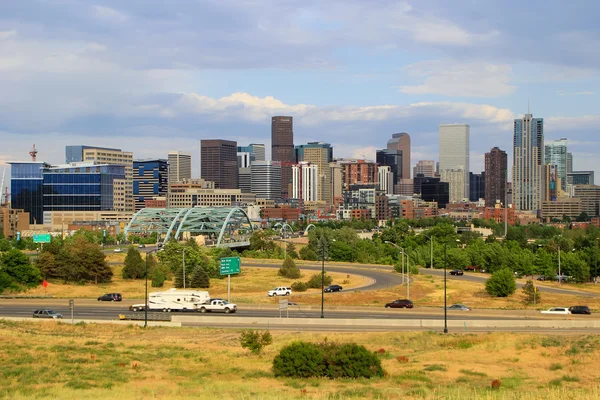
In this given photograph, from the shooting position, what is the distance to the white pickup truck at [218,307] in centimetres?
6744

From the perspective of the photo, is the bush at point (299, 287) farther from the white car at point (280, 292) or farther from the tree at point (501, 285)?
the tree at point (501, 285)

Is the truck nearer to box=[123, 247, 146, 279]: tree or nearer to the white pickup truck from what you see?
the white pickup truck

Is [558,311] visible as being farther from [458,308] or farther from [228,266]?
[228,266]

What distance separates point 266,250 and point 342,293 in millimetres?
67035

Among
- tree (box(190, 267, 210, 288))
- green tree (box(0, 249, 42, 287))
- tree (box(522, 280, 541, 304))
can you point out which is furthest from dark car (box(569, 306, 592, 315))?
green tree (box(0, 249, 42, 287))

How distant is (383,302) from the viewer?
3095 inches

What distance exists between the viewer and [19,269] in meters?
90.1

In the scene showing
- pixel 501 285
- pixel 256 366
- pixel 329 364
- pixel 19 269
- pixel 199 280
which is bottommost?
pixel 199 280

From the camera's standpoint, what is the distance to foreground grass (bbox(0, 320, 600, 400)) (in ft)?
104

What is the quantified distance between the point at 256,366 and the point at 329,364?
4618 millimetres

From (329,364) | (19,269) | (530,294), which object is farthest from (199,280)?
(329,364)

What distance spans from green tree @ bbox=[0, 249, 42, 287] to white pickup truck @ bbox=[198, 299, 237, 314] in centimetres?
3222

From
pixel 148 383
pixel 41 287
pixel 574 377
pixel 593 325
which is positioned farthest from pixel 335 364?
pixel 41 287

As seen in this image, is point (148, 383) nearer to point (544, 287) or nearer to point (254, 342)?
point (254, 342)
